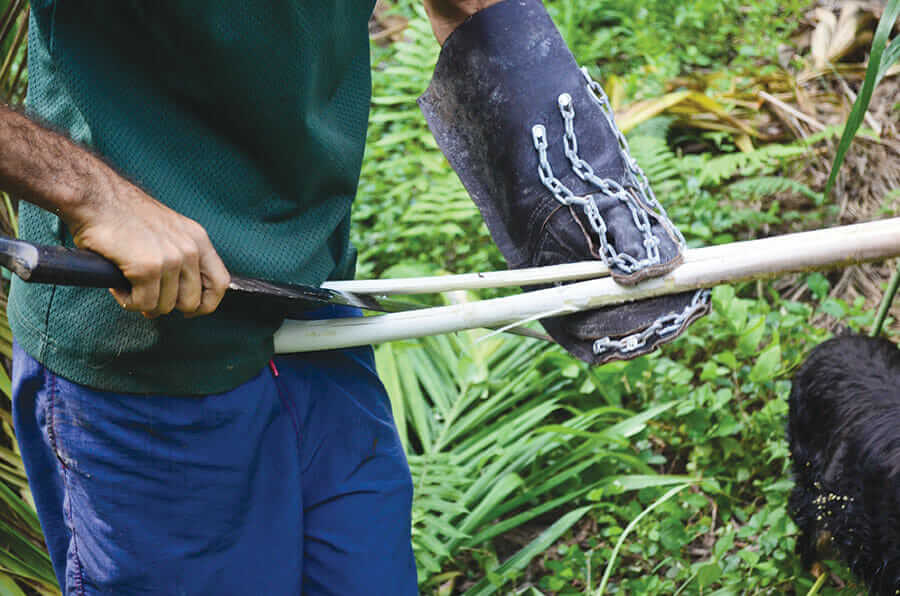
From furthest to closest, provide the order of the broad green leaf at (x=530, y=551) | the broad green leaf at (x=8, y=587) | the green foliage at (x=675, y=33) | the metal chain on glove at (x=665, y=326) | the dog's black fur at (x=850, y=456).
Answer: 1. the green foliage at (x=675, y=33)
2. the broad green leaf at (x=530, y=551)
3. the dog's black fur at (x=850, y=456)
4. the broad green leaf at (x=8, y=587)
5. the metal chain on glove at (x=665, y=326)

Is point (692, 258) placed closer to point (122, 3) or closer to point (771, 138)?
point (122, 3)

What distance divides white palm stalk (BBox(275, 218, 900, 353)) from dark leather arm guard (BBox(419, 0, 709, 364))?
3cm

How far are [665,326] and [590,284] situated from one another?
142 mm

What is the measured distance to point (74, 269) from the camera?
115cm

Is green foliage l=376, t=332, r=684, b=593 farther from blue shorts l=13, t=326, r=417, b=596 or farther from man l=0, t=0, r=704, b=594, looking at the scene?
man l=0, t=0, r=704, b=594

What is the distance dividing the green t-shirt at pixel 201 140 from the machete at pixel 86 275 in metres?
0.05

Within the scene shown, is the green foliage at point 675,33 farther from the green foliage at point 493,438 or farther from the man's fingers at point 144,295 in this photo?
the man's fingers at point 144,295

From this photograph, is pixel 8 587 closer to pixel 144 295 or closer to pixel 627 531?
pixel 144 295

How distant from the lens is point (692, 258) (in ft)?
4.75

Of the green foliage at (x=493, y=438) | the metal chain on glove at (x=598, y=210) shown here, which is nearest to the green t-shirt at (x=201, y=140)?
the metal chain on glove at (x=598, y=210)

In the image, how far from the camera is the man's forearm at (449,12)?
1597 mm

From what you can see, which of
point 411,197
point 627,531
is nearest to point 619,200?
point 627,531

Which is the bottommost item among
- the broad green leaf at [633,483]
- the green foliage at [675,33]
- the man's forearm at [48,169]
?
the broad green leaf at [633,483]

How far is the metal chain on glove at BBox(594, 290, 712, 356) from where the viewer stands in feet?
4.74
